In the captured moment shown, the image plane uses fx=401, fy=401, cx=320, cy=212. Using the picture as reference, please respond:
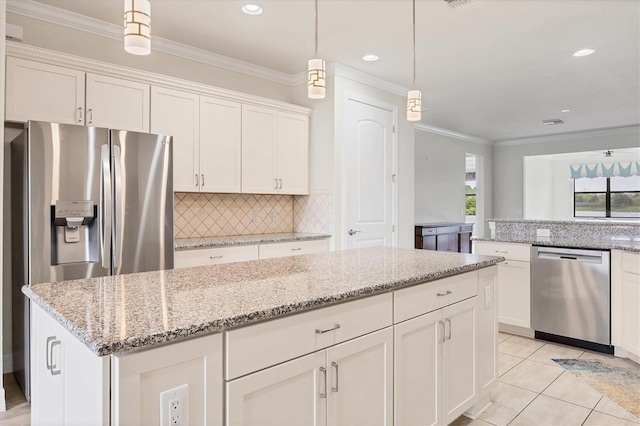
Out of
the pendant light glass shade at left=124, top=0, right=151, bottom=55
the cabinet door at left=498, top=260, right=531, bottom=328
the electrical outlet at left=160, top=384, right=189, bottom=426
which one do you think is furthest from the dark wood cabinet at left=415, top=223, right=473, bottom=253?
the electrical outlet at left=160, top=384, right=189, bottom=426

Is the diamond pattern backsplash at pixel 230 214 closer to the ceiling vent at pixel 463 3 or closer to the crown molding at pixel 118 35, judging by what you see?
the crown molding at pixel 118 35

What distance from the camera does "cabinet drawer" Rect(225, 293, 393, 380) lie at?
3.84ft

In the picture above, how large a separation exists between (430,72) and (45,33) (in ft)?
11.4

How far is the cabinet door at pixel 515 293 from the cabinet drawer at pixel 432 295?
182 centimetres

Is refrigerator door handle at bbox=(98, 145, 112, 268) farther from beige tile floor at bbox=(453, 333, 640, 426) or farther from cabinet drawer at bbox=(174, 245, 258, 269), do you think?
beige tile floor at bbox=(453, 333, 640, 426)

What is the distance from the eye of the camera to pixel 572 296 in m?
3.45

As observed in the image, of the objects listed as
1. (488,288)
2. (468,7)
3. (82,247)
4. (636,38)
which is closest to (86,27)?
(82,247)

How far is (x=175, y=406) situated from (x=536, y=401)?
2.39 meters

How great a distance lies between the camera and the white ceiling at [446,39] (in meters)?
2.91

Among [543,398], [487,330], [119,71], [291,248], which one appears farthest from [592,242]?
[119,71]

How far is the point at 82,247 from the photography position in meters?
2.55

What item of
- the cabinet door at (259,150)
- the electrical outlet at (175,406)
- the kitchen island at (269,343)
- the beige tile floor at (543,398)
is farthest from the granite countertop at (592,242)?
the electrical outlet at (175,406)

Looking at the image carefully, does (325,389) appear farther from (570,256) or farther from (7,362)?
(570,256)

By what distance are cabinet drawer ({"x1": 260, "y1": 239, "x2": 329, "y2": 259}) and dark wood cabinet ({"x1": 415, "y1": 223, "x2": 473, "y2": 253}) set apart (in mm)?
2319
